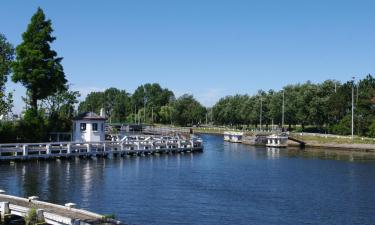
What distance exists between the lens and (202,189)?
4172 centimetres

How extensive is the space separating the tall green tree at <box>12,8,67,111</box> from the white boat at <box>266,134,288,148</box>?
50.7 metres

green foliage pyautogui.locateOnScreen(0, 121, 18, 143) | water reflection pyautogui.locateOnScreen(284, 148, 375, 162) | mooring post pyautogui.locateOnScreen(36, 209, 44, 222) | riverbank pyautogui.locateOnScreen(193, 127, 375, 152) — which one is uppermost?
green foliage pyautogui.locateOnScreen(0, 121, 18, 143)

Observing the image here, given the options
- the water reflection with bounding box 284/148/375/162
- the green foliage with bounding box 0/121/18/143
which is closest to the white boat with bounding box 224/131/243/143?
the water reflection with bounding box 284/148/375/162

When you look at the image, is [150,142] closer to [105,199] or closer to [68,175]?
[68,175]

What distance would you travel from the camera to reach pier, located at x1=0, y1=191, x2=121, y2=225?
23094 mm

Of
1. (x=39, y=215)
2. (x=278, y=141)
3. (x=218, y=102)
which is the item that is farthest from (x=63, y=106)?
(x=218, y=102)

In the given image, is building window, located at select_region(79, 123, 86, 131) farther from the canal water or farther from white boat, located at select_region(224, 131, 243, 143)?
white boat, located at select_region(224, 131, 243, 143)

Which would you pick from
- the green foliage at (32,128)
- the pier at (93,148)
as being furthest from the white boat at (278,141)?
the green foliage at (32,128)

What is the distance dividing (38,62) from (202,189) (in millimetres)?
37376

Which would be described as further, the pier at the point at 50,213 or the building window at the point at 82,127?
the building window at the point at 82,127

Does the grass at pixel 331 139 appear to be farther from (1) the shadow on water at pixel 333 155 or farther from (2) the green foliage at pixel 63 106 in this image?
(2) the green foliage at pixel 63 106

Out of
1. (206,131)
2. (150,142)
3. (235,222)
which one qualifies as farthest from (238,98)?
(235,222)

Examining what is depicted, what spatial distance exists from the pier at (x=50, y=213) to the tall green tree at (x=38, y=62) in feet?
142

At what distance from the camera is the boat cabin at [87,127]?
222 feet
